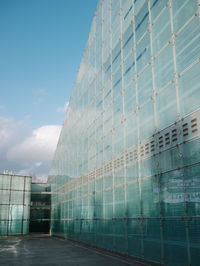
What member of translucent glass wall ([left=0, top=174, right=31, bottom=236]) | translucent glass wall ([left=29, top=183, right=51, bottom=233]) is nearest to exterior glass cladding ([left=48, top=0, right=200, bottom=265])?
translucent glass wall ([left=0, top=174, right=31, bottom=236])

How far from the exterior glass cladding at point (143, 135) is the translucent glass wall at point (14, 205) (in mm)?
17084

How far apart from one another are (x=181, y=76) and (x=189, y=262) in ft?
29.1

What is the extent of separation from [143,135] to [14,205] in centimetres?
3519

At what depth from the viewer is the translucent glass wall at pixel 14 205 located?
44.0 meters

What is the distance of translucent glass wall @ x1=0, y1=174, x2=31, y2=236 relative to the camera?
44000mm

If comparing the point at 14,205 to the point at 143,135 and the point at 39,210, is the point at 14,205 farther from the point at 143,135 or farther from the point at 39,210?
the point at 143,135

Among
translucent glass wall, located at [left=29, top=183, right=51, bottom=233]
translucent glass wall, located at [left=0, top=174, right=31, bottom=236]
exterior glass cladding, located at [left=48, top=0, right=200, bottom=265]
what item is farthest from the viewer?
translucent glass wall, located at [left=29, top=183, right=51, bottom=233]

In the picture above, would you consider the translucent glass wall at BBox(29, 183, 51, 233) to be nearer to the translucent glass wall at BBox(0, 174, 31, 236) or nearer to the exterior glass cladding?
the translucent glass wall at BBox(0, 174, 31, 236)

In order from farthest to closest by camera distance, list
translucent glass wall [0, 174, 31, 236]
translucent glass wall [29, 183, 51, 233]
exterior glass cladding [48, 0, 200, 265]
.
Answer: translucent glass wall [29, 183, 51, 233]
translucent glass wall [0, 174, 31, 236]
exterior glass cladding [48, 0, 200, 265]

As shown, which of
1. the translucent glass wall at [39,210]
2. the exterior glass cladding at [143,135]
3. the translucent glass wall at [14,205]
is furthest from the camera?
the translucent glass wall at [39,210]

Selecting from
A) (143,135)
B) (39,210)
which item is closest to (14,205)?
(39,210)

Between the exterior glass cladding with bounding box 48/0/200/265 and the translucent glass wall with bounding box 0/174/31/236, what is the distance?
1708cm

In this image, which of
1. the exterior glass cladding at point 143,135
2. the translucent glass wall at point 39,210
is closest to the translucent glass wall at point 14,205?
the translucent glass wall at point 39,210

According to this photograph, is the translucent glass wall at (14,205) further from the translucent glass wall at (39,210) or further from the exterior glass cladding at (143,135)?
the exterior glass cladding at (143,135)
